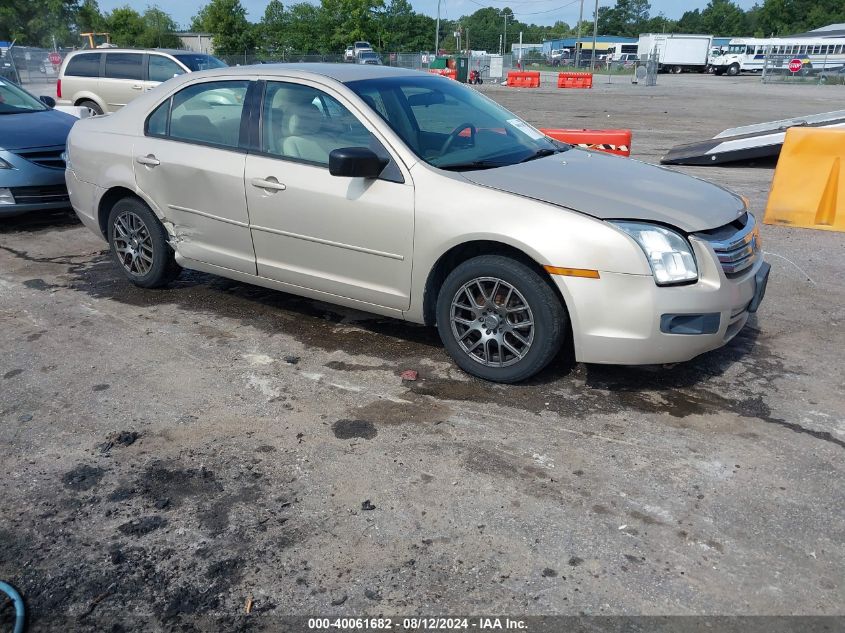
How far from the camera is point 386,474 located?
328 centimetres

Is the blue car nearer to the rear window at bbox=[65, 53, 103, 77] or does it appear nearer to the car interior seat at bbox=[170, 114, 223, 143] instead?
the car interior seat at bbox=[170, 114, 223, 143]

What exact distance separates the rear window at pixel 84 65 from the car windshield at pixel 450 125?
12571mm

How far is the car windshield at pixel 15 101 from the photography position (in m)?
8.78

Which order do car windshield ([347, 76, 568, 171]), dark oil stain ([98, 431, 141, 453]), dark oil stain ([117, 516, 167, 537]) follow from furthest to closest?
car windshield ([347, 76, 568, 171]) → dark oil stain ([98, 431, 141, 453]) → dark oil stain ([117, 516, 167, 537])

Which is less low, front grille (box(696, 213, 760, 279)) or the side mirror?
the side mirror

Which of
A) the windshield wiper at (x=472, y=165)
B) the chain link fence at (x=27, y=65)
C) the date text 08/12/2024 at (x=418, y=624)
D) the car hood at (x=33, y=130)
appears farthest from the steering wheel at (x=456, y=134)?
the chain link fence at (x=27, y=65)

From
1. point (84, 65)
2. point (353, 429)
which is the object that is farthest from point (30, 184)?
point (84, 65)

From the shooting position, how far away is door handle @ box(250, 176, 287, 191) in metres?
4.55

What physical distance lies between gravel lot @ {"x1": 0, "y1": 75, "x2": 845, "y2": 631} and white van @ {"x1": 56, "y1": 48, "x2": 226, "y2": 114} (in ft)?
35.4

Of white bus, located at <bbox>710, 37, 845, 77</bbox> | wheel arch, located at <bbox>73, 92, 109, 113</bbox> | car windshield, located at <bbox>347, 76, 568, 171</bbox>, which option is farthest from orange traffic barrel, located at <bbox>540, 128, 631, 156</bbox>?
white bus, located at <bbox>710, 37, 845, 77</bbox>

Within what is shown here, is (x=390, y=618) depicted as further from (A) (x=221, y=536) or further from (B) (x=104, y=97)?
(B) (x=104, y=97)

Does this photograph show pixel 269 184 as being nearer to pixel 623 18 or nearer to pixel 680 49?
pixel 680 49

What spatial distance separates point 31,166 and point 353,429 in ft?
19.0

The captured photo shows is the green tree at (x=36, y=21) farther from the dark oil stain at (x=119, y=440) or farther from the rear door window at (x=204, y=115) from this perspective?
the dark oil stain at (x=119, y=440)
